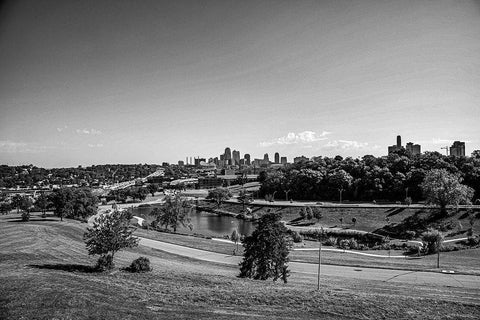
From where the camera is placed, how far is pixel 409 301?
17609 millimetres

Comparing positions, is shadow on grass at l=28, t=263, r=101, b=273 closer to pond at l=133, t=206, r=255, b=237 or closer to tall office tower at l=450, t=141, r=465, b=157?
pond at l=133, t=206, r=255, b=237

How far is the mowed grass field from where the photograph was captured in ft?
47.8

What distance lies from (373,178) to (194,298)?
77211 millimetres

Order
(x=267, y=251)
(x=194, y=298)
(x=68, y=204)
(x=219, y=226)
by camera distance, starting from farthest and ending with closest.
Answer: (x=219, y=226), (x=68, y=204), (x=267, y=251), (x=194, y=298)

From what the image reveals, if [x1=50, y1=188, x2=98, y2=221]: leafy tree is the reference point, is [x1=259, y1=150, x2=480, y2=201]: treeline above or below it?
above

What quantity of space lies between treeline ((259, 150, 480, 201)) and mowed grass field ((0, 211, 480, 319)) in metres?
62.0

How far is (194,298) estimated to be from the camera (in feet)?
55.9

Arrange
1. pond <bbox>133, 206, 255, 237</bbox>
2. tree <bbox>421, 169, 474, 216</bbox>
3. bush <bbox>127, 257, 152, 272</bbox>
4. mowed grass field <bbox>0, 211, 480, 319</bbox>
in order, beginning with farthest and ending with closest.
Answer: pond <bbox>133, 206, 255, 237</bbox>, tree <bbox>421, 169, 474, 216</bbox>, bush <bbox>127, 257, 152, 272</bbox>, mowed grass field <bbox>0, 211, 480, 319</bbox>

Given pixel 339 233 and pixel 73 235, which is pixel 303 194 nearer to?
pixel 339 233

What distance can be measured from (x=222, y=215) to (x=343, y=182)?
36.8 metres

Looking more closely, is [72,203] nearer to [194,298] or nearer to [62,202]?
[62,202]

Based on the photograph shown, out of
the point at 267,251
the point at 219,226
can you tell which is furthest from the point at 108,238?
the point at 219,226

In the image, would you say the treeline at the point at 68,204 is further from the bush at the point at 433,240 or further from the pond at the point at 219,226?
the bush at the point at 433,240

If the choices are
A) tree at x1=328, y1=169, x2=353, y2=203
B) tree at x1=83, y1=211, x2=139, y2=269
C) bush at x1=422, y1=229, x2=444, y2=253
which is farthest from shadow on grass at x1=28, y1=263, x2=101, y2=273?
tree at x1=328, y1=169, x2=353, y2=203
